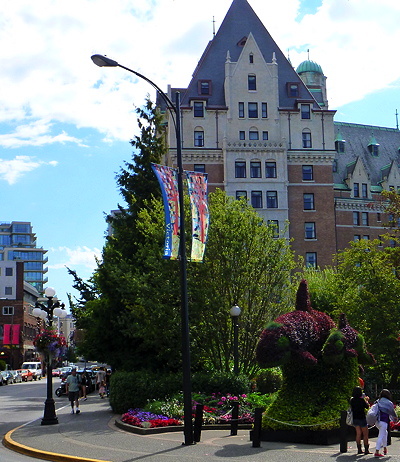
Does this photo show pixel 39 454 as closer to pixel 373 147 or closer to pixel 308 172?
pixel 308 172

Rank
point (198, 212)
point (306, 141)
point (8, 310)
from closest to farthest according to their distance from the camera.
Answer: point (198, 212), point (306, 141), point (8, 310)

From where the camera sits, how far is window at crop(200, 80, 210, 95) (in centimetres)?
6341

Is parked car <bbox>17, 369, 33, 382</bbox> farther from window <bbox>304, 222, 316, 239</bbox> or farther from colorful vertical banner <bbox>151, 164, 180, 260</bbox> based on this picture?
colorful vertical banner <bbox>151, 164, 180, 260</bbox>

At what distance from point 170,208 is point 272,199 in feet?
150

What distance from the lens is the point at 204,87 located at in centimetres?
6366

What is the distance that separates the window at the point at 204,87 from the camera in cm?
6341

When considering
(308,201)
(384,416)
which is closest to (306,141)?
(308,201)

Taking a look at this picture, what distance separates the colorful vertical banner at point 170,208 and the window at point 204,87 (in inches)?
1858

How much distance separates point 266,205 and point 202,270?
1397 inches

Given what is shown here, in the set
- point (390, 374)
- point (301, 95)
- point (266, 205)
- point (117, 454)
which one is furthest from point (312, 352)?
point (301, 95)

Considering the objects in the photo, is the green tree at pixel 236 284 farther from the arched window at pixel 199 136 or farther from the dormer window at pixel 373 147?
the dormer window at pixel 373 147

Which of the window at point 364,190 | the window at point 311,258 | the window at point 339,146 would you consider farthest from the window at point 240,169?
the window at point 339,146

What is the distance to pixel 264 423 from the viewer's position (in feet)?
57.8

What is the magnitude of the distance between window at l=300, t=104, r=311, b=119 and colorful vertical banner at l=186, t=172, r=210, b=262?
4756 cm
